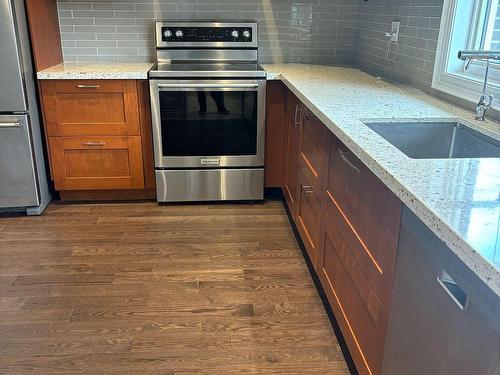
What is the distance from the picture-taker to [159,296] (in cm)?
219

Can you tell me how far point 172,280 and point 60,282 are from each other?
533 millimetres

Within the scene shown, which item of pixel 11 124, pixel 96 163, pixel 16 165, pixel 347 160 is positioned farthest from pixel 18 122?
pixel 347 160

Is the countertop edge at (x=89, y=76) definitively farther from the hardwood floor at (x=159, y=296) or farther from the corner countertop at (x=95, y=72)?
the hardwood floor at (x=159, y=296)

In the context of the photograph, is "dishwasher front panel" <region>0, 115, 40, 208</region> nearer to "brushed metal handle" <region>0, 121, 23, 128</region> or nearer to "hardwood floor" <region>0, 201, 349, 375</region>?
"brushed metal handle" <region>0, 121, 23, 128</region>

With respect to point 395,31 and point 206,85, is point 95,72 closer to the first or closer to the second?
point 206,85

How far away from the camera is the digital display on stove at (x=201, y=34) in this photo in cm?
324

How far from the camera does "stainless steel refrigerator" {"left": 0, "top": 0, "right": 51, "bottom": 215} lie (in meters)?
2.61

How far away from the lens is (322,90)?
7.79ft

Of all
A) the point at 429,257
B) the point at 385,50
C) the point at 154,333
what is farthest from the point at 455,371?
the point at 385,50

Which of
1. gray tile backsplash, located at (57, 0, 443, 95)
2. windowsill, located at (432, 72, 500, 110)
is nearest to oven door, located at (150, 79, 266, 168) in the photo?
gray tile backsplash, located at (57, 0, 443, 95)

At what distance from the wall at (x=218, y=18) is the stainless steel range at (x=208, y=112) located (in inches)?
5.8

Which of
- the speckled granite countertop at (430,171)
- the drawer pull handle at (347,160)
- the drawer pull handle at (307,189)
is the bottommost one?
the drawer pull handle at (307,189)

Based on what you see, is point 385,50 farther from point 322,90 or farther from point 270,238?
point 270,238

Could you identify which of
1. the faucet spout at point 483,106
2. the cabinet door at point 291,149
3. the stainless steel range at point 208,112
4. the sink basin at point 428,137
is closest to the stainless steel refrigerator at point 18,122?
the stainless steel range at point 208,112
